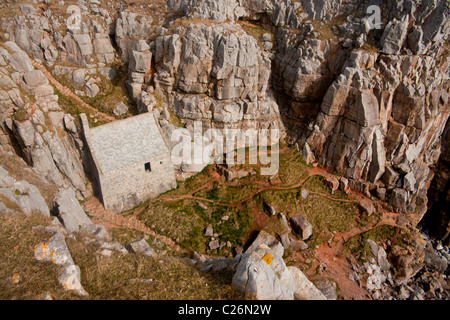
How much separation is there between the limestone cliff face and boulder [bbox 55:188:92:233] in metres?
13.3

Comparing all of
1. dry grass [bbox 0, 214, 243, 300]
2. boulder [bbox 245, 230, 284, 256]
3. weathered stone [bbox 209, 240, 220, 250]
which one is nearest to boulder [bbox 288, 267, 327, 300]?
dry grass [bbox 0, 214, 243, 300]

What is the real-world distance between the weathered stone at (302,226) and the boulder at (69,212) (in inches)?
753

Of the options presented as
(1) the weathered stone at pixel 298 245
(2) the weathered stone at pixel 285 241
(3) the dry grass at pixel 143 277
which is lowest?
(1) the weathered stone at pixel 298 245

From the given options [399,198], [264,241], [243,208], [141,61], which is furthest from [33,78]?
[399,198]

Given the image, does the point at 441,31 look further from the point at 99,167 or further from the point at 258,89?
the point at 99,167

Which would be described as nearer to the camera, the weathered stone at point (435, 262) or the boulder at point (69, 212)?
the boulder at point (69, 212)

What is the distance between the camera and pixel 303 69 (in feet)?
110

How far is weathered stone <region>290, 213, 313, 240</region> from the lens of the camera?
92.8ft

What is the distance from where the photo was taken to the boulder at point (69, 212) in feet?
62.0

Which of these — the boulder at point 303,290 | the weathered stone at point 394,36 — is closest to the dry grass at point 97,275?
the boulder at point 303,290

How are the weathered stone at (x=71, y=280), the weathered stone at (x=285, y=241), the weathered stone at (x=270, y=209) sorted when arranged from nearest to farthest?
the weathered stone at (x=71, y=280), the weathered stone at (x=285, y=241), the weathered stone at (x=270, y=209)

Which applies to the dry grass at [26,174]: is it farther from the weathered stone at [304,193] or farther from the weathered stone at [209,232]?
the weathered stone at [304,193]

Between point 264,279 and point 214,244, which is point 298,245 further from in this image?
point 264,279

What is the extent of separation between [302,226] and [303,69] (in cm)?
1826
